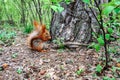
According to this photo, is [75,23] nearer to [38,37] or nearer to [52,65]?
[38,37]

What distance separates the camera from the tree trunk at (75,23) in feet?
13.5

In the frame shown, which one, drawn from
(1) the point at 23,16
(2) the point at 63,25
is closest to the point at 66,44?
(2) the point at 63,25

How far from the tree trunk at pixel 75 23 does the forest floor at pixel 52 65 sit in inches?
9.4

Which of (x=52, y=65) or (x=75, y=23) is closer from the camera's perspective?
(x=52, y=65)

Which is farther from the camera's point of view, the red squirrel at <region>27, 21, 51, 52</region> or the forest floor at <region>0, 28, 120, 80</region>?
the red squirrel at <region>27, 21, 51, 52</region>

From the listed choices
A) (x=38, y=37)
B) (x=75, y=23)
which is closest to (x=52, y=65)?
(x=38, y=37)

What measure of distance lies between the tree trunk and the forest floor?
0.79ft

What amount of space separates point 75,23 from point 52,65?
3.22 ft

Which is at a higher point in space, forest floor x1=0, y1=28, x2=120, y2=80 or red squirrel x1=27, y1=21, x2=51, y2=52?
red squirrel x1=27, y1=21, x2=51, y2=52

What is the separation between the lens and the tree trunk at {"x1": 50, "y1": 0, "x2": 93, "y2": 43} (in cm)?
412

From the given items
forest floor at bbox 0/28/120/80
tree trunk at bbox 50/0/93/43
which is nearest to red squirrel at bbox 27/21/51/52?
forest floor at bbox 0/28/120/80

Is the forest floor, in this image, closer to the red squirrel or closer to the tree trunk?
the red squirrel

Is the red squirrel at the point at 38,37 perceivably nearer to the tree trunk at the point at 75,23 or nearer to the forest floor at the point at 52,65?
the forest floor at the point at 52,65

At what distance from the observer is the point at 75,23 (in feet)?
13.6
